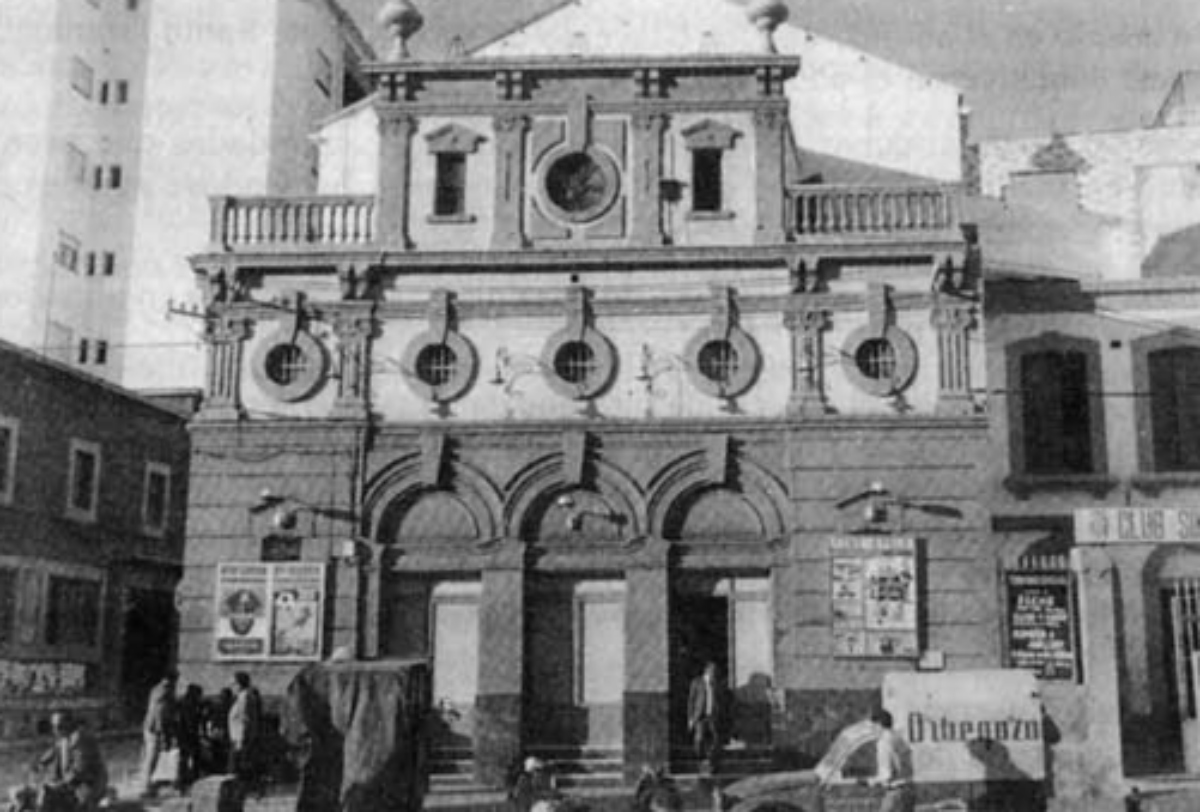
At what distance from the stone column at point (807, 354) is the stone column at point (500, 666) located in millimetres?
5546

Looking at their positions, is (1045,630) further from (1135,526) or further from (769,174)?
(769,174)

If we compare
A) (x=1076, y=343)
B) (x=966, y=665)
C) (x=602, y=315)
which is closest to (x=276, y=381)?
(x=602, y=315)

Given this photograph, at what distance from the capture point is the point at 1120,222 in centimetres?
3838

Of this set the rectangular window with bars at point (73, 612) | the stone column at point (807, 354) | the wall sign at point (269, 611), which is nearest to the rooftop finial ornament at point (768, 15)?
the stone column at point (807, 354)

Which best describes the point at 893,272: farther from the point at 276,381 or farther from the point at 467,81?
the point at 276,381

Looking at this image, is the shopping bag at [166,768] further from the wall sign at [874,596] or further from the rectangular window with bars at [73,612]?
the wall sign at [874,596]

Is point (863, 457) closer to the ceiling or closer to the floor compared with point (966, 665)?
closer to the ceiling

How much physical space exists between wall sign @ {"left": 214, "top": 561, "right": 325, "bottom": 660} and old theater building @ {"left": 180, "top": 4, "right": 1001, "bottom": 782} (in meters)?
0.05

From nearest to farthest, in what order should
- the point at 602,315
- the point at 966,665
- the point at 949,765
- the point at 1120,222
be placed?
the point at 949,765, the point at 966,665, the point at 602,315, the point at 1120,222

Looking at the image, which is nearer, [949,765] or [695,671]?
[949,765]

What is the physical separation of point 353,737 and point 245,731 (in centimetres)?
1036

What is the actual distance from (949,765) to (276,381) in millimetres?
13597

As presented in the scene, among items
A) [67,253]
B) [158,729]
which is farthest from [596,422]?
[67,253]

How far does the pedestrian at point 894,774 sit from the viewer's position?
14.9 m
